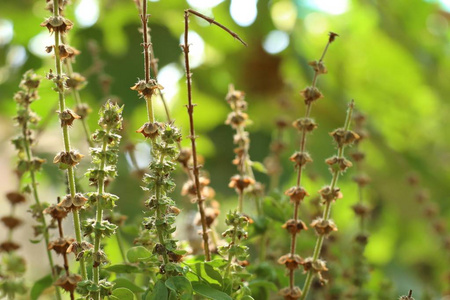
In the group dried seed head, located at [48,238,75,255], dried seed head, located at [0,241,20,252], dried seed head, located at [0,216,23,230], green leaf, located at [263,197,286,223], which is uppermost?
green leaf, located at [263,197,286,223]

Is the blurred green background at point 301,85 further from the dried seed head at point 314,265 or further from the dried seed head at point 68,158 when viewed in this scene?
the dried seed head at point 68,158

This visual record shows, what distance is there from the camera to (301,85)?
3.65 feet

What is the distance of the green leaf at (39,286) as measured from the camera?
1.45ft

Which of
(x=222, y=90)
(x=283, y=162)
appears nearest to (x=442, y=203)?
(x=283, y=162)

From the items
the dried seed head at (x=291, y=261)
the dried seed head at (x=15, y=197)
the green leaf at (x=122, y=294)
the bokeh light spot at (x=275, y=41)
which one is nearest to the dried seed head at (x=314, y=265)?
the dried seed head at (x=291, y=261)

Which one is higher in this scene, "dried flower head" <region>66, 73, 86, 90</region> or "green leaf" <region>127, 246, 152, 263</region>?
"dried flower head" <region>66, 73, 86, 90</region>

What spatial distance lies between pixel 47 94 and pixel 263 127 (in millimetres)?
383

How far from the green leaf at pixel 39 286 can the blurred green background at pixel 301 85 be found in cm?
31

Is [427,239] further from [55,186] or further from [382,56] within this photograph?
[55,186]

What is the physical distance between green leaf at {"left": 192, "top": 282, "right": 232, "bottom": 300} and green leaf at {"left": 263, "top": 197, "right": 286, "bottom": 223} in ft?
0.45

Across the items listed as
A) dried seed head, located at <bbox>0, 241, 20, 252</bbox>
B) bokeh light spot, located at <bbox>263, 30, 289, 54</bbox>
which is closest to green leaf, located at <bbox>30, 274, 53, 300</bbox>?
dried seed head, located at <bbox>0, 241, 20, 252</bbox>

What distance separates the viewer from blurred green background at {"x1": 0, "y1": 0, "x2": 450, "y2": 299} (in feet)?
3.07

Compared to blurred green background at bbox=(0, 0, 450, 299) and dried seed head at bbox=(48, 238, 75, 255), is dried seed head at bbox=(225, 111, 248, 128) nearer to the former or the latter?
dried seed head at bbox=(48, 238, 75, 255)

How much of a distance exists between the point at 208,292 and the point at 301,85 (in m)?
0.81
